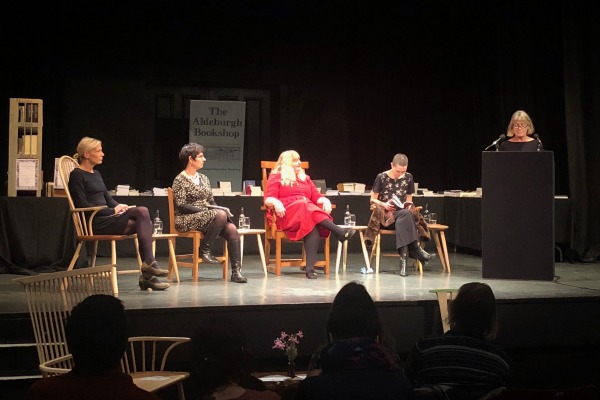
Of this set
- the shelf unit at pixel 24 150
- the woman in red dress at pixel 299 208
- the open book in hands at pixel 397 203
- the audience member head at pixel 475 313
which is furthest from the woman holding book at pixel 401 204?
the audience member head at pixel 475 313

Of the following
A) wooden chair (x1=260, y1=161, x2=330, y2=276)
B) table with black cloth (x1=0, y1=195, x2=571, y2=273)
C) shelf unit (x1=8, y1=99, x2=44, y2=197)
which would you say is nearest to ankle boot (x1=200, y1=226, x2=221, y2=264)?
wooden chair (x1=260, y1=161, x2=330, y2=276)

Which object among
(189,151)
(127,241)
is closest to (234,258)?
(189,151)

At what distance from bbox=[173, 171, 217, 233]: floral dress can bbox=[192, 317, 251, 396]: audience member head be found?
378 cm

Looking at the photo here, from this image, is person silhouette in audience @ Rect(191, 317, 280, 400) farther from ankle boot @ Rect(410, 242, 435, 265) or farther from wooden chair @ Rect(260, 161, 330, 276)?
ankle boot @ Rect(410, 242, 435, 265)

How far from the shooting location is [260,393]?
7.10 ft

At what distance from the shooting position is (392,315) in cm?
489

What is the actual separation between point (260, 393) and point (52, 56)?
781cm

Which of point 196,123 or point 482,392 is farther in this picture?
point 196,123

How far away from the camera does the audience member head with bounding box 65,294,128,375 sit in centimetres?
207

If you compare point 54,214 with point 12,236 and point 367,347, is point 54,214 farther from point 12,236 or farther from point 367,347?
point 367,347

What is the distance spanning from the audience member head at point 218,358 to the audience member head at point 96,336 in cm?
22

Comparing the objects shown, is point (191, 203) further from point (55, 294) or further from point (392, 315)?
point (55, 294)

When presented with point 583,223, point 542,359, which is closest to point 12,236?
point 542,359

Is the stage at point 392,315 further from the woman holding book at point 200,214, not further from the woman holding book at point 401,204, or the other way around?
the woman holding book at point 401,204
